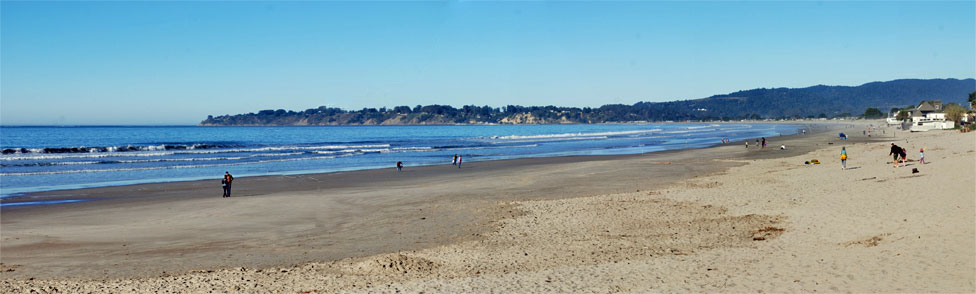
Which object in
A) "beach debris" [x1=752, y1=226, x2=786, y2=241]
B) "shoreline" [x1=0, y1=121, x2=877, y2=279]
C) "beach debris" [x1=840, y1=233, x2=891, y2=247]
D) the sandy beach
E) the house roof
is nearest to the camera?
the sandy beach

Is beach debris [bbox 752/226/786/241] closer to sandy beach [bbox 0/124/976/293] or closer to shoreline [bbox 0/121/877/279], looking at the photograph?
sandy beach [bbox 0/124/976/293]

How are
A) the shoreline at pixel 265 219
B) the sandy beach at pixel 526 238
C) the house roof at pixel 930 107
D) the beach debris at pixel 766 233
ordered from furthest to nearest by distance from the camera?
the house roof at pixel 930 107
the beach debris at pixel 766 233
the shoreline at pixel 265 219
the sandy beach at pixel 526 238

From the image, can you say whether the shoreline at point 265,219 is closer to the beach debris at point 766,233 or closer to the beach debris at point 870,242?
the beach debris at point 766,233

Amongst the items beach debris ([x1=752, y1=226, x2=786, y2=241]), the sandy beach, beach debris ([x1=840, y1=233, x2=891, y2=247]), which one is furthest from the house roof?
beach debris ([x1=840, y1=233, x2=891, y2=247])

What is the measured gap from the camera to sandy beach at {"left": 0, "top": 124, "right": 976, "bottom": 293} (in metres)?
10.7

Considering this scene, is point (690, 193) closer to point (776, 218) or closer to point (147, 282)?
point (776, 218)

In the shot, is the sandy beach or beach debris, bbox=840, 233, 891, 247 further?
beach debris, bbox=840, 233, 891, 247

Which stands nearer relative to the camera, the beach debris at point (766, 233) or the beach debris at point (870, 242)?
the beach debris at point (870, 242)

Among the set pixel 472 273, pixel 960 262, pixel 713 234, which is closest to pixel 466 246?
pixel 472 273

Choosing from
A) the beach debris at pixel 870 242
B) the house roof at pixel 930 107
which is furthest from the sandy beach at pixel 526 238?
the house roof at pixel 930 107

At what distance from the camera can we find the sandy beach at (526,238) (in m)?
10.7

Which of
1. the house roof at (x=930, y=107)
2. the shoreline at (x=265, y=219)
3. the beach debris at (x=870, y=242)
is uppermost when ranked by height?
the house roof at (x=930, y=107)

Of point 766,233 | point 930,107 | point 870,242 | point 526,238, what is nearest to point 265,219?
point 526,238

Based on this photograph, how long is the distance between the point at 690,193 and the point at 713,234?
24.6 ft
